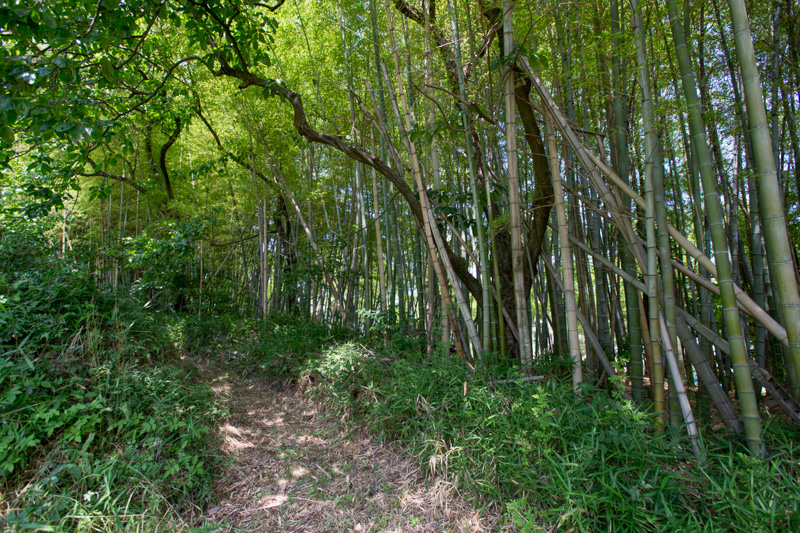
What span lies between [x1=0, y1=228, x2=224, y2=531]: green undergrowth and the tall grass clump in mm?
1125

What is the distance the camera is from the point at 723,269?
1577 mm

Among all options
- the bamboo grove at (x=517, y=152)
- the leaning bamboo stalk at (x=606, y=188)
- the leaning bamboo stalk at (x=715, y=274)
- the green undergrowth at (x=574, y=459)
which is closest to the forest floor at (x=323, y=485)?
the green undergrowth at (x=574, y=459)

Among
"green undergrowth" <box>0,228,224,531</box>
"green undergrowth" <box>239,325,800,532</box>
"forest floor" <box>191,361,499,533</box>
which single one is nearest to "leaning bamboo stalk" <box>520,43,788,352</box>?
"green undergrowth" <box>239,325,800,532</box>

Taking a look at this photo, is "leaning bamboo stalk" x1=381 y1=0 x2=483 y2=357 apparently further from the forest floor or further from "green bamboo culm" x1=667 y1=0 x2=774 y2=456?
"green bamboo culm" x1=667 y1=0 x2=774 y2=456

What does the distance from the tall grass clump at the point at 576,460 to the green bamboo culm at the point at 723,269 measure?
0.15 m

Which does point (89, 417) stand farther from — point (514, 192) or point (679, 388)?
point (679, 388)

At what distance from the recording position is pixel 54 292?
2.44 meters

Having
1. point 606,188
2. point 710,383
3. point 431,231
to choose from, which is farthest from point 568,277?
point 431,231

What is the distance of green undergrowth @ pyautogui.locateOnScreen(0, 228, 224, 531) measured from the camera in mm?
1647

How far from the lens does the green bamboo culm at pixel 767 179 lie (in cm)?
140

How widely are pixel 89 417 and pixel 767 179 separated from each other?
10.3 feet

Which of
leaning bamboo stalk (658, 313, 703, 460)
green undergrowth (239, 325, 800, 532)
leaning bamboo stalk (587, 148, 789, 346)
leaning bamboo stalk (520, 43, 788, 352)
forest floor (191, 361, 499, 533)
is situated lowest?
forest floor (191, 361, 499, 533)

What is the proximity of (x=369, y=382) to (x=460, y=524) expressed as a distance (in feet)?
3.95

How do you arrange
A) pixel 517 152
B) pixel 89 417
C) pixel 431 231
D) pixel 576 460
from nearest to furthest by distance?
pixel 576 460
pixel 89 417
pixel 517 152
pixel 431 231
